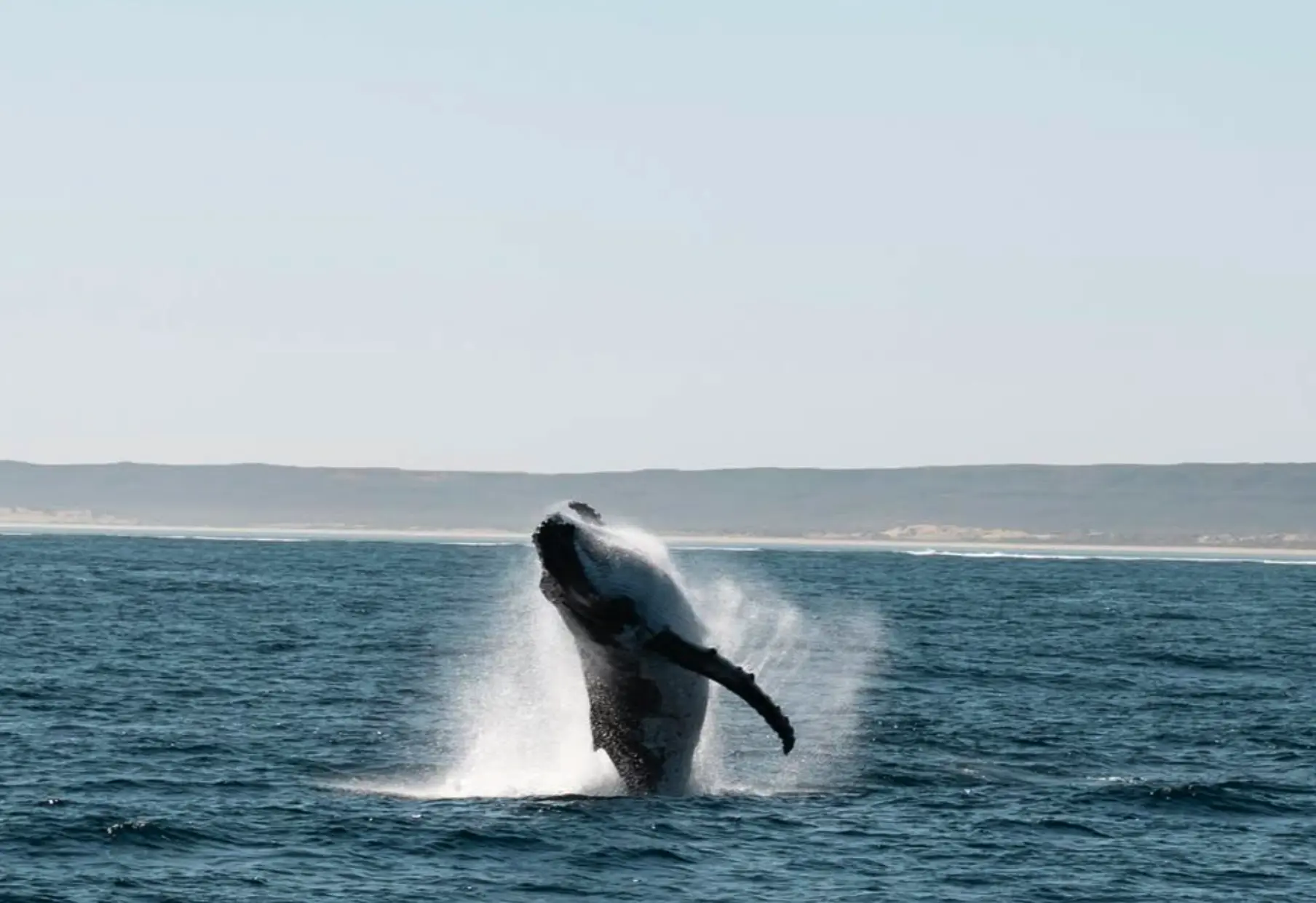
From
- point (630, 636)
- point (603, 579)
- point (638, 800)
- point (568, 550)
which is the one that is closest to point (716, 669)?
point (630, 636)

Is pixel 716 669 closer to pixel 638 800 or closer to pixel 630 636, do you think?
pixel 630 636

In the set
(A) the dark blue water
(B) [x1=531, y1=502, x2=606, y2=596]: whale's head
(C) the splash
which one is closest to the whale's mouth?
(B) [x1=531, y1=502, x2=606, y2=596]: whale's head

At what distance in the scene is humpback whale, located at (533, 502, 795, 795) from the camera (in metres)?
23.9

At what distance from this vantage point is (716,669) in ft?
79.0

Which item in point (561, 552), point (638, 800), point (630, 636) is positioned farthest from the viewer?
point (638, 800)

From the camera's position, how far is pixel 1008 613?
7856cm

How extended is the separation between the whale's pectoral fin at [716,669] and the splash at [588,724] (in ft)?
2.52

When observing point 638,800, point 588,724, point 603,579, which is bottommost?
point 638,800

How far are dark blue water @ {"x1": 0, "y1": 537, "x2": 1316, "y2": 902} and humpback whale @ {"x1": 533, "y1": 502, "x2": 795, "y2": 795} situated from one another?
1348 mm

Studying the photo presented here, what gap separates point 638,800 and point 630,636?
3215mm

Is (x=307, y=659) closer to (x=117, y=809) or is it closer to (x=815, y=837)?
(x=117, y=809)

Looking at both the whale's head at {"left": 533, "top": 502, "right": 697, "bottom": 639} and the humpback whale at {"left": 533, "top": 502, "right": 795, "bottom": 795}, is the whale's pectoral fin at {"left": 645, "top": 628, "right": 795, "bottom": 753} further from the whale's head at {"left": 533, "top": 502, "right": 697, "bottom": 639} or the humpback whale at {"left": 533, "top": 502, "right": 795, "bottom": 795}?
the whale's head at {"left": 533, "top": 502, "right": 697, "bottom": 639}

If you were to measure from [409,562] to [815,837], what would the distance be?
383 ft

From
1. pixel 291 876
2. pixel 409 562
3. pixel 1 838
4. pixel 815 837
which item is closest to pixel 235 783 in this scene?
pixel 1 838
